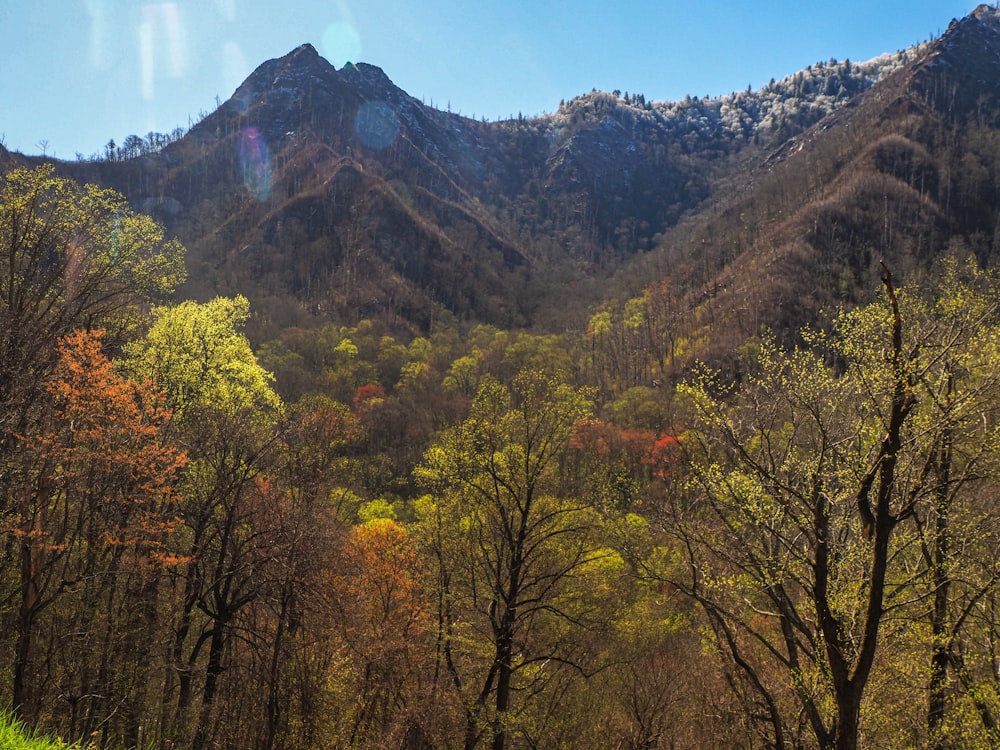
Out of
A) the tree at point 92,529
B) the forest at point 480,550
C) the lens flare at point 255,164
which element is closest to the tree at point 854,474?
the forest at point 480,550

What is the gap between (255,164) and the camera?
170 m

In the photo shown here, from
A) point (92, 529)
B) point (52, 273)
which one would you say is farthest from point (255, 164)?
point (92, 529)

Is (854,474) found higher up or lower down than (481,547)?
higher up

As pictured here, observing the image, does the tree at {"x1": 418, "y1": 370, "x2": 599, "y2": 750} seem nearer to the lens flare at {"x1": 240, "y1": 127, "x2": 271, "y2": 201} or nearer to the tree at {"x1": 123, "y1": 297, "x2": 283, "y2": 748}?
the tree at {"x1": 123, "y1": 297, "x2": 283, "y2": 748}

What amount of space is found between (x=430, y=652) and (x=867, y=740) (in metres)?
11.9

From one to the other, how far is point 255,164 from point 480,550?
175995mm

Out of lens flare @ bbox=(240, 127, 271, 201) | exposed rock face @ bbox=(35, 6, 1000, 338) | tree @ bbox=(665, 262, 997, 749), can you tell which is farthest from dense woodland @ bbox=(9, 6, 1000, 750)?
lens flare @ bbox=(240, 127, 271, 201)

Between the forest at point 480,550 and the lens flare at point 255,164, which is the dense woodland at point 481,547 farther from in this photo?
the lens flare at point 255,164

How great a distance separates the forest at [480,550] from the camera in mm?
10305

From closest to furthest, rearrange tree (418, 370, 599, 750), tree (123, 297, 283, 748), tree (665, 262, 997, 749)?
tree (665, 262, 997, 749), tree (418, 370, 599, 750), tree (123, 297, 283, 748)

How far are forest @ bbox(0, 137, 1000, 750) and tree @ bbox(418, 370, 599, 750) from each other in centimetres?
13

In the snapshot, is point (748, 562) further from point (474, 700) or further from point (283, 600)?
point (283, 600)

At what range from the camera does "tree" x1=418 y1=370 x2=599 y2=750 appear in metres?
16.3

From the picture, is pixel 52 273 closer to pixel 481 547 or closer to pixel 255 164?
pixel 481 547
